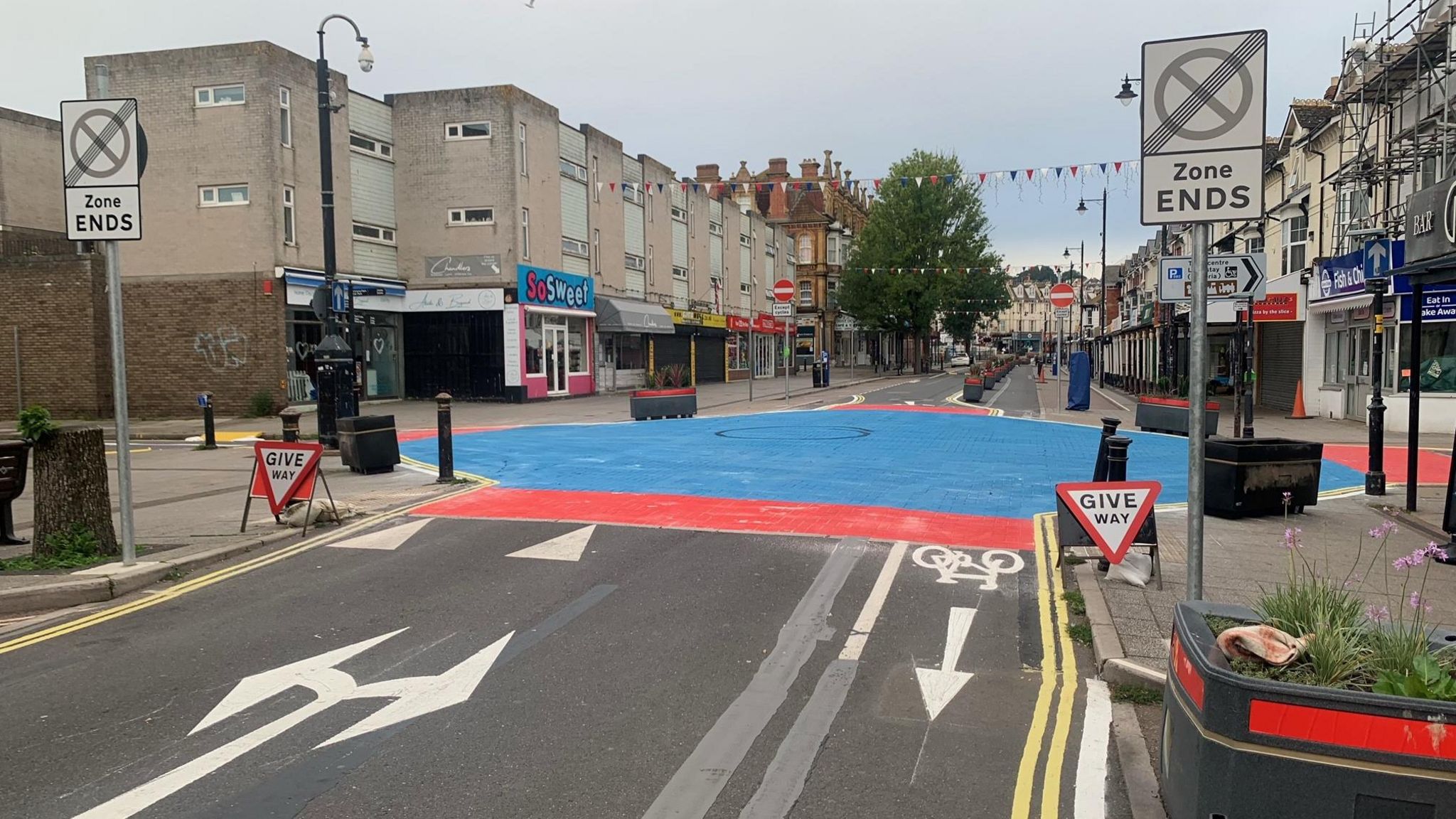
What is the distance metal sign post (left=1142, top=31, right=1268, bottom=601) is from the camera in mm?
4852

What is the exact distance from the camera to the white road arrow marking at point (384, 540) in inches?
351

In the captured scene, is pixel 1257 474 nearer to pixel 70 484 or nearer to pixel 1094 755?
pixel 1094 755

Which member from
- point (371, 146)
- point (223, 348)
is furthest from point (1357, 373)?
point (223, 348)

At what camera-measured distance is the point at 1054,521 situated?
10102 millimetres

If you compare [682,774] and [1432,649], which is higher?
[1432,649]

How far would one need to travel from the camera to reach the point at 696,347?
162 feet

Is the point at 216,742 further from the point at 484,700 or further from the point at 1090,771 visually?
the point at 1090,771

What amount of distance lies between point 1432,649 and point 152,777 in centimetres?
535

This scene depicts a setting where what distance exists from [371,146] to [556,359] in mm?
9520

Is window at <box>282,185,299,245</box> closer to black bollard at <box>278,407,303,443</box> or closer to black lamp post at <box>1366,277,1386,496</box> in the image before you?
black bollard at <box>278,407,303,443</box>

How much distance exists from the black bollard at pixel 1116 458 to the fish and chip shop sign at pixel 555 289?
2567 cm

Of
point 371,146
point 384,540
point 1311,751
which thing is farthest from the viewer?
point 371,146

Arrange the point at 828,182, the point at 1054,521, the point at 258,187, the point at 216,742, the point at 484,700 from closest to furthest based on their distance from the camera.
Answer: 1. the point at 216,742
2. the point at 484,700
3. the point at 1054,521
4. the point at 258,187
5. the point at 828,182

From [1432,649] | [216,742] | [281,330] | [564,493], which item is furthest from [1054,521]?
[281,330]
